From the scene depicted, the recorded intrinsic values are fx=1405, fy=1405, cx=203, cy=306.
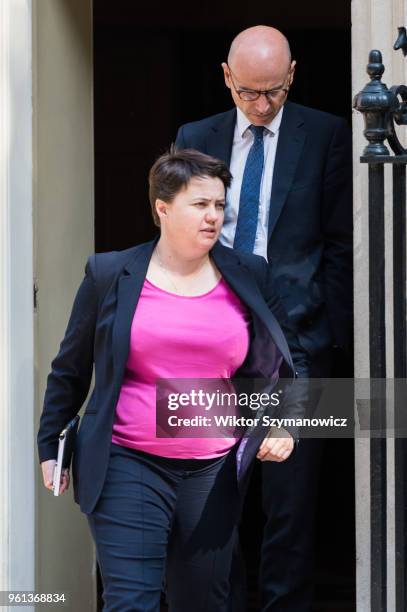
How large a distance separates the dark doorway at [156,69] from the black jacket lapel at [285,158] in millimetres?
2886

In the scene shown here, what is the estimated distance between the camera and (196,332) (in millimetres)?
3668

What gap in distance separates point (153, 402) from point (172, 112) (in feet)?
13.0

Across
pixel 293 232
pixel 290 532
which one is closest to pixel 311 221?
pixel 293 232

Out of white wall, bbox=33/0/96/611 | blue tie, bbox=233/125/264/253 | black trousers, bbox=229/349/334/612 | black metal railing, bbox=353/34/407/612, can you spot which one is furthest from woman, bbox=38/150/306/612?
white wall, bbox=33/0/96/611

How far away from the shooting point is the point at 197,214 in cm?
371

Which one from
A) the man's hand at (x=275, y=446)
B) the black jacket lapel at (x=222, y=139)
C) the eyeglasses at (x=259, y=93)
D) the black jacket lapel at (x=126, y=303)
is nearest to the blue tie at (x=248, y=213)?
the black jacket lapel at (x=222, y=139)

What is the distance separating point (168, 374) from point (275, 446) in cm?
36

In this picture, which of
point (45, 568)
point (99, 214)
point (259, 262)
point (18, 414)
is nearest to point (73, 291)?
point (18, 414)

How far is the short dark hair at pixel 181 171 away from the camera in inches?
147

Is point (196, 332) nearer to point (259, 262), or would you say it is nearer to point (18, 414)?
point (259, 262)

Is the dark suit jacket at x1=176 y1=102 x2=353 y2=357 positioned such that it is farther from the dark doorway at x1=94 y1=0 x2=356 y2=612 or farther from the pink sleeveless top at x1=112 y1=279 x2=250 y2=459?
the dark doorway at x1=94 y1=0 x2=356 y2=612

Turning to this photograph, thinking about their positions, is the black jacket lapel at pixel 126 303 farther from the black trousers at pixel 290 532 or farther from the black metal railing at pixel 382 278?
the black trousers at pixel 290 532

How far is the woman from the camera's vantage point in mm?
3656

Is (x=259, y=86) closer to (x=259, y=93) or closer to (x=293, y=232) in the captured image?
(x=259, y=93)
